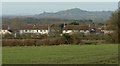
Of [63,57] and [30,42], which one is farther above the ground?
[30,42]

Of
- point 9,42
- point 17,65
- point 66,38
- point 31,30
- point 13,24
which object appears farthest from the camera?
point 31,30

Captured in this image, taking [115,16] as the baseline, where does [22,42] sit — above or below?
below

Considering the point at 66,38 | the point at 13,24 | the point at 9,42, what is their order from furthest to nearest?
the point at 13,24 → the point at 66,38 → the point at 9,42

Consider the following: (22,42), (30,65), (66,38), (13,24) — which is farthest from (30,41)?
(13,24)

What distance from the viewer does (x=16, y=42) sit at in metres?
55.0

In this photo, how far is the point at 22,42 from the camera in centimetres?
5484

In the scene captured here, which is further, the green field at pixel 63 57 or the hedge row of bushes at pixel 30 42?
the hedge row of bushes at pixel 30 42

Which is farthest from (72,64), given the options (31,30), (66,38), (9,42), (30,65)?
(31,30)

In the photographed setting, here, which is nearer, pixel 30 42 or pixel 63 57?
pixel 63 57

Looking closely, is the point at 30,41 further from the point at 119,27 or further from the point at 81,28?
the point at 81,28

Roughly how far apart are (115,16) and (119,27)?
2.42 meters

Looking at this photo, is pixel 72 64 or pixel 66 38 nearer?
pixel 72 64

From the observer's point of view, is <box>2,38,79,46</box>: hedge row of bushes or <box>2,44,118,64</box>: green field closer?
<box>2,44,118,64</box>: green field

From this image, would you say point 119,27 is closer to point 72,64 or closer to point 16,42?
point 16,42
